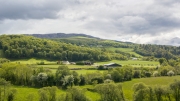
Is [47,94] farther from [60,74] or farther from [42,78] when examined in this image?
[60,74]

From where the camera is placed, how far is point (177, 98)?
8369 cm

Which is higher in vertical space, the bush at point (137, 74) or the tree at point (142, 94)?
the tree at point (142, 94)

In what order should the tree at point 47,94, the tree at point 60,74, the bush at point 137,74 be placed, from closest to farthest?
the tree at point 47,94 < the tree at point 60,74 < the bush at point 137,74

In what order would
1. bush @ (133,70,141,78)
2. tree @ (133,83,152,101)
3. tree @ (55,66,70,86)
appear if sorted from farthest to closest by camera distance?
bush @ (133,70,141,78)
tree @ (55,66,70,86)
tree @ (133,83,152,101)

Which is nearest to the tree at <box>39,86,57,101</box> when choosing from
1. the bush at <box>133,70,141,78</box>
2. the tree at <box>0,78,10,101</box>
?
the tree at <box>0,78,10,101</box>

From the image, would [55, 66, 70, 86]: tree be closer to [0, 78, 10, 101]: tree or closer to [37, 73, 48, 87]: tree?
[37, 73, 48, 87]: tree

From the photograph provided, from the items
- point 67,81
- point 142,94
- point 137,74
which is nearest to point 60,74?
point 67,81

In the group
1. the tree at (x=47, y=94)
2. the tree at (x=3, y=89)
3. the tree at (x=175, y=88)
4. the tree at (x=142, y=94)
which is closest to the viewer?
the tree at (x=47, y=94)

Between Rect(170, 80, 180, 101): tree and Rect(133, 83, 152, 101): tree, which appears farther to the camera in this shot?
Rect(170, 80, 180, 101): tree

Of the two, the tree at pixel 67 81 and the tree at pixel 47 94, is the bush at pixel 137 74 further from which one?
the tree at pixel 47 94

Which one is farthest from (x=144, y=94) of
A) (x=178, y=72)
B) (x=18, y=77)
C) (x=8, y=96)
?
(x=178, y=72)

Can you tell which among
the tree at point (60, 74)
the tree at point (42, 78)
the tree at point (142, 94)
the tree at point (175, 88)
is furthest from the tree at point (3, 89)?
the tree at point (175, 88)

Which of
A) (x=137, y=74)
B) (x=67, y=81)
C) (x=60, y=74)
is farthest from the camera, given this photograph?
(x=137, y=74)

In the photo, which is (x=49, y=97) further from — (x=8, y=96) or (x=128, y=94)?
(x=128, y=94)
